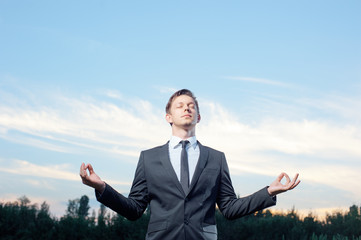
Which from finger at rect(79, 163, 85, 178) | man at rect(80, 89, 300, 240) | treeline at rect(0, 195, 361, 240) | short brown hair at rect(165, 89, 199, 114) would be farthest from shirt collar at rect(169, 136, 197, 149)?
treeline at rect(0, 195, 361, 240)

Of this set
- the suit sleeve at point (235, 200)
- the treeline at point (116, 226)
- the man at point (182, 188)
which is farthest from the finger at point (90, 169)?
the treeline at point (116, 226)

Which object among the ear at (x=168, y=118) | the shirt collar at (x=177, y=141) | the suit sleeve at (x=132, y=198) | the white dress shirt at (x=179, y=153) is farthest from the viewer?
the ear at (x=168, y=118)

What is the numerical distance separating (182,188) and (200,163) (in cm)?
36

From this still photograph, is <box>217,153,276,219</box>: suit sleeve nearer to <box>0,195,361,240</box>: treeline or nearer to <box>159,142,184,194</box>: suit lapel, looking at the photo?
<box>159,142,184,194</box>: suit lapel

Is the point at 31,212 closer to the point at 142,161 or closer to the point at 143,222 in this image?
the point at 143,222

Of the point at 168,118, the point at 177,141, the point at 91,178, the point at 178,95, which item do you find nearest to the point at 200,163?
the point at 177,141

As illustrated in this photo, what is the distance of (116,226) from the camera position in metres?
11.3

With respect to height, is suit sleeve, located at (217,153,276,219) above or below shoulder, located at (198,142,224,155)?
below

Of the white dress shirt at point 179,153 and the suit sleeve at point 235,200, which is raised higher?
the white dress shirt at point 179,153

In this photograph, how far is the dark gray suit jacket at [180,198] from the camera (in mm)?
3971

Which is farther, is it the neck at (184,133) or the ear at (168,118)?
the ear at (168,118)

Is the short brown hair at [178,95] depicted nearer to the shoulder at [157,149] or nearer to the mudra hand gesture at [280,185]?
the shoulder at [157,149]

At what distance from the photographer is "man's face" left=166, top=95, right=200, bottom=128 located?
452 cm

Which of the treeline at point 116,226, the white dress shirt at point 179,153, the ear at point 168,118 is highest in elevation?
the ear at point 168,118
